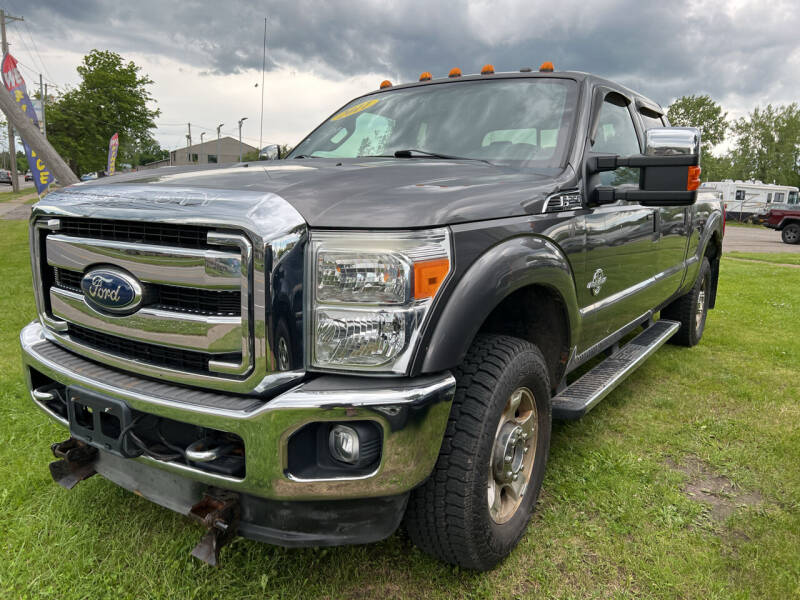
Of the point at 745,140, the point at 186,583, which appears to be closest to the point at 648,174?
the point at 186,583

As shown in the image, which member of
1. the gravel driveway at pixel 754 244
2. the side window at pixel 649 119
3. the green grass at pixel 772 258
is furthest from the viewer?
the gravel driveway at pixel 754 244

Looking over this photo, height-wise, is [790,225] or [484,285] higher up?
[484,285]

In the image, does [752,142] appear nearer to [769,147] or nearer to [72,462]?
[769,147]

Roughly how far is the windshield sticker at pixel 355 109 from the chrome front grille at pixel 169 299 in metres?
1.90

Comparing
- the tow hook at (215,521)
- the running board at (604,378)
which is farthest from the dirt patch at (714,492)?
the tow hook at (215,521)

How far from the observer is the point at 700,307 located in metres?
5.62

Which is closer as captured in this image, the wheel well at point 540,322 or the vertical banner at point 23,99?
the wheel well at point 540,322

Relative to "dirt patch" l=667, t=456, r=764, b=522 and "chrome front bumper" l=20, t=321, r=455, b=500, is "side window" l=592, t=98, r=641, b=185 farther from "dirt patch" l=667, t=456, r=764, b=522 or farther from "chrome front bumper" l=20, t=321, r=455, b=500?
"chrome front bumper" l=20, t=321, r=455, b=500

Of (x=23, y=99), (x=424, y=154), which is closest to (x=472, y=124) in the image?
(x=424, y=154)

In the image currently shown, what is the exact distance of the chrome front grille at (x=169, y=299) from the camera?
5.68 feet

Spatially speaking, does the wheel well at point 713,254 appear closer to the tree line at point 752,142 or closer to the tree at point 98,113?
the tree at point 98,113

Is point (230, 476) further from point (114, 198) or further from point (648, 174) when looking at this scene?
point (648, 174)

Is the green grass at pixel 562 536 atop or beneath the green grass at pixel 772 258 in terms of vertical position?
atop

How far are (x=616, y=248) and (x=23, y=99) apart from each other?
10.6 m
